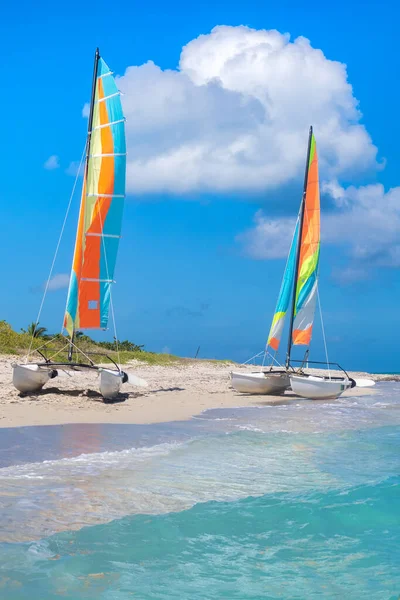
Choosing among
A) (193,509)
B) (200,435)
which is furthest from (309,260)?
(193,509)

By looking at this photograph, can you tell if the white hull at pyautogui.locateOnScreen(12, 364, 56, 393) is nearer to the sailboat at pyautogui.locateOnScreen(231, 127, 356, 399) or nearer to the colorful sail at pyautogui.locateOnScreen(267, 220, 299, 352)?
the sailboat at pyautogui.locateOnScreen(231, 127, 356, 399)

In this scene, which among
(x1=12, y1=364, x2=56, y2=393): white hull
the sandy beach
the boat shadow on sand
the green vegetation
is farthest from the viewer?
the green vegetation

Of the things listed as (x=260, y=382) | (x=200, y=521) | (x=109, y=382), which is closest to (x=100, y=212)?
(x=109, y=382)

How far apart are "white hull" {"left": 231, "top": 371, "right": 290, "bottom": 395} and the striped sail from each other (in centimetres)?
562

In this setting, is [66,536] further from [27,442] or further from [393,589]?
[27,442]

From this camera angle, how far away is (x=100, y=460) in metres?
10.8

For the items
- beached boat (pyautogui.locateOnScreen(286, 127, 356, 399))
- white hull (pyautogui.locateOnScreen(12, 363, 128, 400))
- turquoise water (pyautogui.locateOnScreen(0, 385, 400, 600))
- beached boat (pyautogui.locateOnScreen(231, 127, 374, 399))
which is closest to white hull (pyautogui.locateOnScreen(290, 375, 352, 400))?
beached boat (pyautogui.locateOnScreen(231, 127, 374, 399))

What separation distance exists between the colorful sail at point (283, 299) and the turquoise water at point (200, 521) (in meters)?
12.0

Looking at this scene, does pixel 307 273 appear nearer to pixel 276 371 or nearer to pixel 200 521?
pixel 276 371

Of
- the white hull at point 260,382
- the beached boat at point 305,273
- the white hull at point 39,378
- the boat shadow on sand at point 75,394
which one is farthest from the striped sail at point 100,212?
the beached boat at point 305,273

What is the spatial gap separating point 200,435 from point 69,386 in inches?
318

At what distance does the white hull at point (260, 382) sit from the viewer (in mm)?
23562

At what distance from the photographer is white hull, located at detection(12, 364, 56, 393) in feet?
57.5

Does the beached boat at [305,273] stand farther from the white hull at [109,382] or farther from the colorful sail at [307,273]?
the white hull at [109,382]
